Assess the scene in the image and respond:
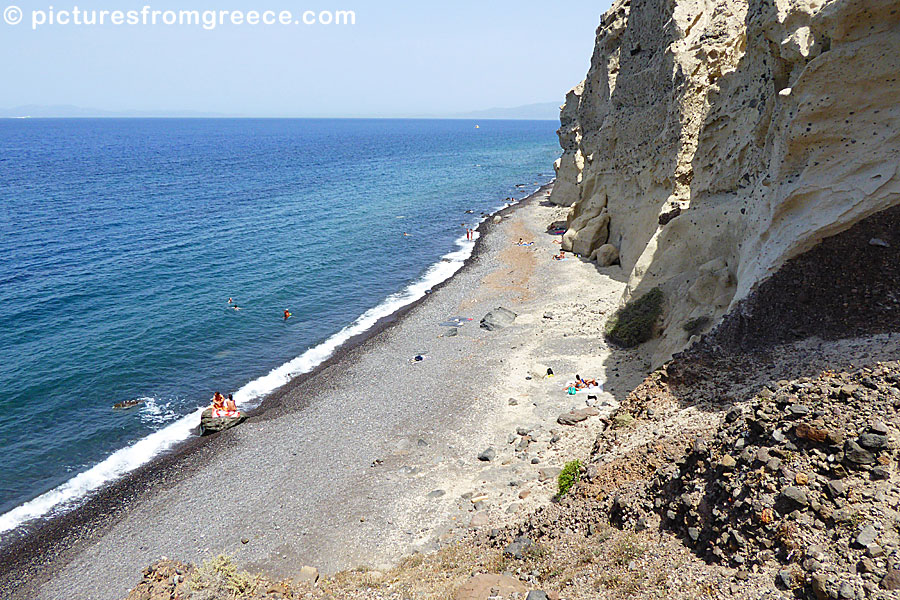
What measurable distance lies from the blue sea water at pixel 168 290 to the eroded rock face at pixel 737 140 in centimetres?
1958

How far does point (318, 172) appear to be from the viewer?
383 feet

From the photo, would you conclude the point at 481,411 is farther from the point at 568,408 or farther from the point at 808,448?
the point at 808,448

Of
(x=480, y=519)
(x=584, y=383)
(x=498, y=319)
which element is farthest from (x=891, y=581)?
(x=498, y=319)

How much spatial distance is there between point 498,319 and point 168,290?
25959 mm

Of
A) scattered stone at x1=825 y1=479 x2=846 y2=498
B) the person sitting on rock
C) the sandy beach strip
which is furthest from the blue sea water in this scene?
scattered stone at x1=825 y1=479 x2=846 y2=498

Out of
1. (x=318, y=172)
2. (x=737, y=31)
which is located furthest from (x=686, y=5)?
(x=318, y=172)

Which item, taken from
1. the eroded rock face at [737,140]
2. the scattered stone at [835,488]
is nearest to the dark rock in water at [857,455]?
the scattered stone at [835,488]

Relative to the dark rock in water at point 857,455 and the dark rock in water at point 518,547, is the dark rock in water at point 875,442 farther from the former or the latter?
the dark rock in water at point 518,547

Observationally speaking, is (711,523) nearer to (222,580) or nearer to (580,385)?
(222,580)

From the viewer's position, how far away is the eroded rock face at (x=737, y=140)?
16.2m

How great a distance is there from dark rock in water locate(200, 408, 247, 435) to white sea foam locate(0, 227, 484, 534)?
917 mm

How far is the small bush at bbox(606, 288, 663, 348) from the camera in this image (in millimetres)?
26578

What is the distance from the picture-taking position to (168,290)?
1726 inches

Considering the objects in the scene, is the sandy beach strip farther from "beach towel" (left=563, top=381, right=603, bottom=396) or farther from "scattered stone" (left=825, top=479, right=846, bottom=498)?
"scattered stone" (left=825, top=479, right=846, bottom=498)
